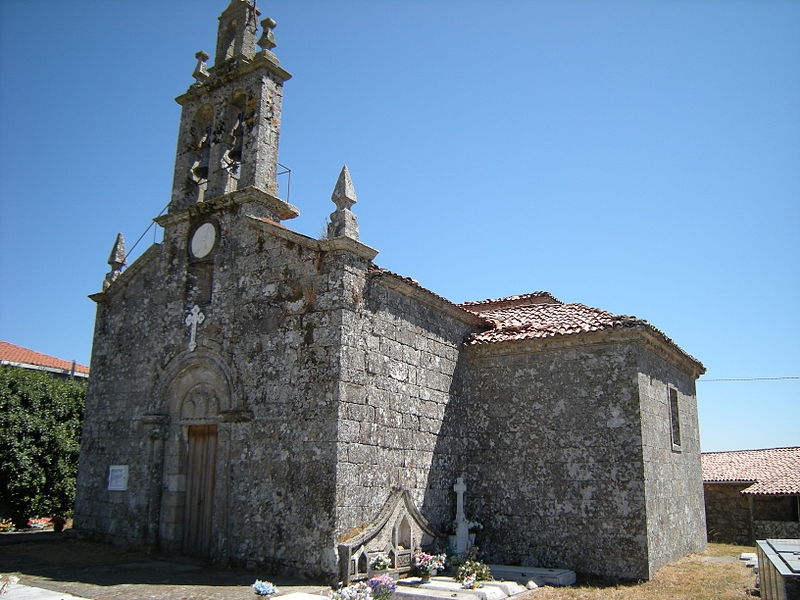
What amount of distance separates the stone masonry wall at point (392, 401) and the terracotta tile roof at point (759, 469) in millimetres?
12703

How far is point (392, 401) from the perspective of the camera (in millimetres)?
10281

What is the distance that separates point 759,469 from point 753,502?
2480 millimetres

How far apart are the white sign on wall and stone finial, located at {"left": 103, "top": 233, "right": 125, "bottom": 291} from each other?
3.92m

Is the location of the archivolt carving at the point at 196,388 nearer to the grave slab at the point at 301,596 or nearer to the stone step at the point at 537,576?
the grave slab at the point at 301,596

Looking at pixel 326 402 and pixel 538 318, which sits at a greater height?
pixel 538 318

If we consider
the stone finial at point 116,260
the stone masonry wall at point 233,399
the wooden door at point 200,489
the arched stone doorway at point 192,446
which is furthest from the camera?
the stone finial at point 116,260

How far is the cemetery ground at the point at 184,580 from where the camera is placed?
26.8 ft

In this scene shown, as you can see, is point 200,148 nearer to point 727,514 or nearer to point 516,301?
point 516,301

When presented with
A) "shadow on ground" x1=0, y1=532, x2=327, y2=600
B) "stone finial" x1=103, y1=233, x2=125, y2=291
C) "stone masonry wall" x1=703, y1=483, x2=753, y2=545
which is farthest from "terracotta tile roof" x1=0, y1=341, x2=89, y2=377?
"stone masonry wall" x1=703, y1=483, x2=753, y2=545

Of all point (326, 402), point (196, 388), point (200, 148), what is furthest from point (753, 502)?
point (200, 148)

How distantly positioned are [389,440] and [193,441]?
3615 millimetres

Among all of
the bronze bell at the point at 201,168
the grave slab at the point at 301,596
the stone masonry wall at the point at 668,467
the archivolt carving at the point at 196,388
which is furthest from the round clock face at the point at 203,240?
the stone masonry wall at the point at 668,467

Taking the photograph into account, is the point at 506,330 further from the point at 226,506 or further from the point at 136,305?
the point at 136,305

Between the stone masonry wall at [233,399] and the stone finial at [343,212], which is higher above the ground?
the stone finial at [343,212]
